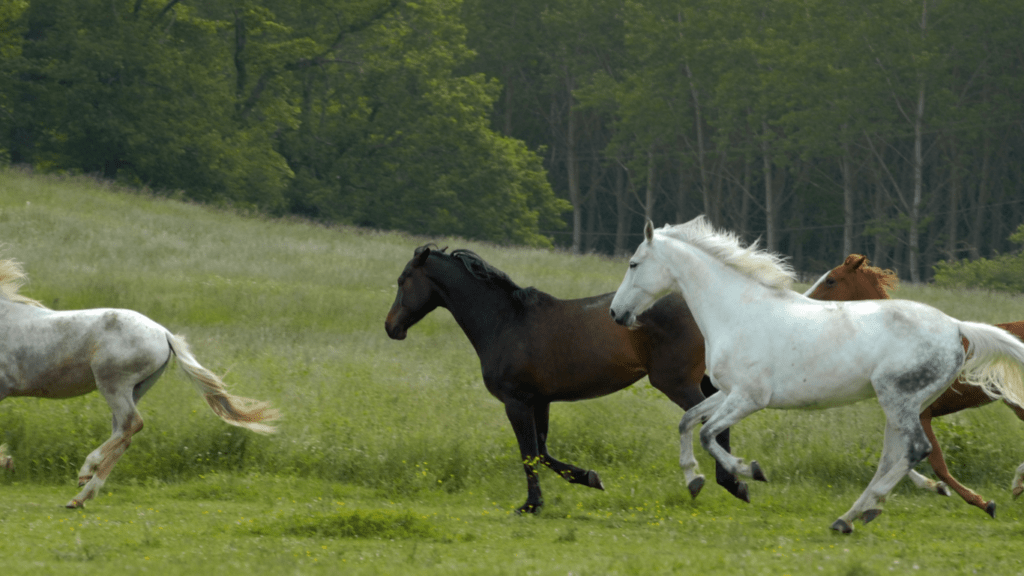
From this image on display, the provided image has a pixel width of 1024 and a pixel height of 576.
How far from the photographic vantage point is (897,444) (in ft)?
22.1

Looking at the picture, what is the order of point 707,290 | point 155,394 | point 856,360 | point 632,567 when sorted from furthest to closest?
point 155,394 → point 707,290 → point 856,360 → point 632,567

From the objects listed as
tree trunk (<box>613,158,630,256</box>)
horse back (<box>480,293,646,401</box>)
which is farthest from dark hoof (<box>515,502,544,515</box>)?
tree trunk (<box>613,158,630,256</box>)

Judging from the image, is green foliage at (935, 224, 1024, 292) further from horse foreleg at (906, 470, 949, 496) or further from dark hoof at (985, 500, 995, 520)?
dark hoof at (985, 500, 995, 520)

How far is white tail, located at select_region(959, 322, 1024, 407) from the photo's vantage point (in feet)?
21.5

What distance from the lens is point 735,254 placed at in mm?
7141

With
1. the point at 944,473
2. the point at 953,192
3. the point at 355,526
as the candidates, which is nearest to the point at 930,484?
the point at 944,473

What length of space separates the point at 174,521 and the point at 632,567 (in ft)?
11.6

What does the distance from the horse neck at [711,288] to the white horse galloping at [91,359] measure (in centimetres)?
364

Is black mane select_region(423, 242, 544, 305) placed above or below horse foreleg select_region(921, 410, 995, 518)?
above

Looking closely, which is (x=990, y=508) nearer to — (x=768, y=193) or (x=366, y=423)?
(x=366, y=423)

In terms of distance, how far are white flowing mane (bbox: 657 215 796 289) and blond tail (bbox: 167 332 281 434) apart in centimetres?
357

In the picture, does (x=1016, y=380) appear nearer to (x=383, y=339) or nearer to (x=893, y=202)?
(x=383, y=339)

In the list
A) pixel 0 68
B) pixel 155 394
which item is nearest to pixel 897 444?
pixel 155 394

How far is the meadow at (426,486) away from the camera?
6.04 meters
